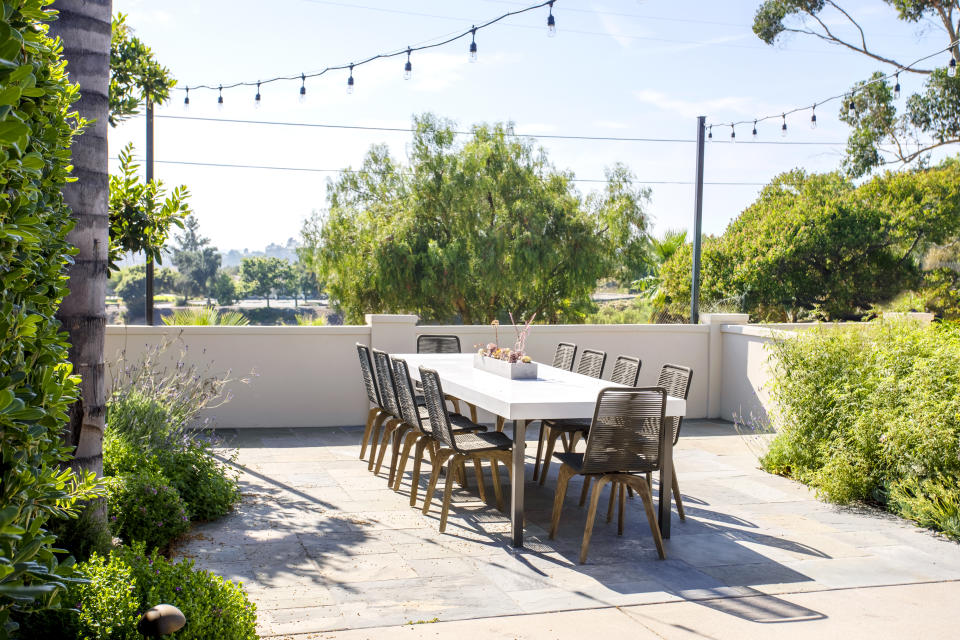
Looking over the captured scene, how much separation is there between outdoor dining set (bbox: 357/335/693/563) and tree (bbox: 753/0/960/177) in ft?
49.9

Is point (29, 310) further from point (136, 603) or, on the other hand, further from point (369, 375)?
point (369, 375)

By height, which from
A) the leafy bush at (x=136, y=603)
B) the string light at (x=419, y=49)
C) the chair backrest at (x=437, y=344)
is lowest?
the leafy bush at (x=136, y=603)

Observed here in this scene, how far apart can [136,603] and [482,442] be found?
A: 2913mm

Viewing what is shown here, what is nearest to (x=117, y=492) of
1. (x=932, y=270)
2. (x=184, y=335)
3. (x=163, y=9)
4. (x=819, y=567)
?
(x=819, y=567)

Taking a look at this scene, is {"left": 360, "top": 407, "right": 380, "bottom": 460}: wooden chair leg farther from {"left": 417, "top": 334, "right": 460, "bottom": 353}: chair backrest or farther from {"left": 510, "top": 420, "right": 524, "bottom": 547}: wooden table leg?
{"left": 510, "top": 420, "right": 524, "bottom": 547}: wooden table leg

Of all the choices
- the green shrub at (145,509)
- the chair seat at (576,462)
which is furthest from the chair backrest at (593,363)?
the green shrub at (145,509)

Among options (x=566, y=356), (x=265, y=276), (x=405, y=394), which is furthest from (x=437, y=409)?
(x=265, y=276)

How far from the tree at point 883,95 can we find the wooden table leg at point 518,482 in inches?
648

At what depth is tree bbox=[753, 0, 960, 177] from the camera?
18328mm

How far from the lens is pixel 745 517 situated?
17.9 feet

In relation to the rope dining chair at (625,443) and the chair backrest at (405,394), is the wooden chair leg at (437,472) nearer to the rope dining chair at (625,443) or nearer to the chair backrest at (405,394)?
the chair backrest at (405,394)

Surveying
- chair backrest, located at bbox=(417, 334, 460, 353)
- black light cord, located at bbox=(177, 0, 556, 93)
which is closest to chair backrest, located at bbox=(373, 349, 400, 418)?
chair backrest, located at bbox=(417, 334, 460, 353)

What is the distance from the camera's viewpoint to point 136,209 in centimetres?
455

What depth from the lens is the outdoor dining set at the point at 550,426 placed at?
4.53 m
